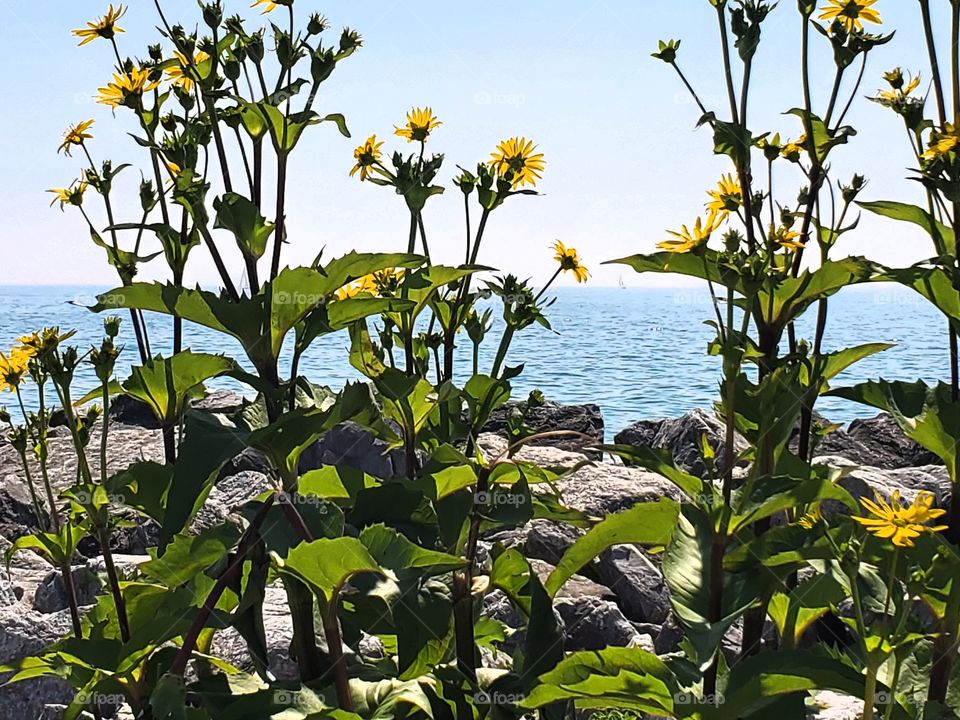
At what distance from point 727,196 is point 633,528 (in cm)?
67

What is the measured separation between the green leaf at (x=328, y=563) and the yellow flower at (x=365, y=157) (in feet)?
3.17

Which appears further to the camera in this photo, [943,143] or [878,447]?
[878,447]

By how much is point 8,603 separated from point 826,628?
2.52 metres

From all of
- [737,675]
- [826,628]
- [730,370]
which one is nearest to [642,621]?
[826,628]

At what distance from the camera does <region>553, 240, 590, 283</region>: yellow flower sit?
2314mm

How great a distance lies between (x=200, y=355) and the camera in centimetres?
168

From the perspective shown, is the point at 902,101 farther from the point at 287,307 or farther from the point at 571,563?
the point at 287,307

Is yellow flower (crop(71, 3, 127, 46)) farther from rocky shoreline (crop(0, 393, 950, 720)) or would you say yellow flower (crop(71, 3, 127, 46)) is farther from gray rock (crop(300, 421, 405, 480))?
gray rock (crop(300, 421, 405, 480))

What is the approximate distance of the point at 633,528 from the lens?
5.49 ft

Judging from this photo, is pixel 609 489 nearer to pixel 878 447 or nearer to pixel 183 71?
pixel 183 71

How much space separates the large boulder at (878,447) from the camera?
5531mm

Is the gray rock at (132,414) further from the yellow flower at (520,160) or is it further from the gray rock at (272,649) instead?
the yellow flower at (520,160)
